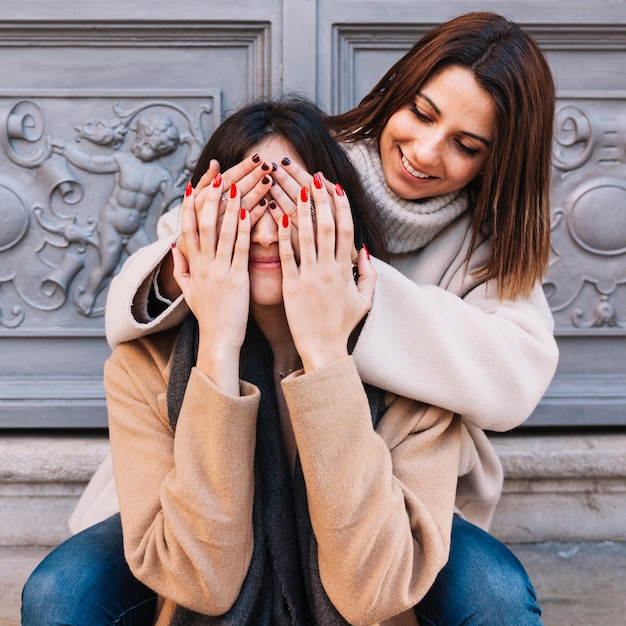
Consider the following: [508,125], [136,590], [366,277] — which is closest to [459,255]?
[508,125]

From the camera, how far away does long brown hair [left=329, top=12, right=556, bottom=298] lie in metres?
1.45

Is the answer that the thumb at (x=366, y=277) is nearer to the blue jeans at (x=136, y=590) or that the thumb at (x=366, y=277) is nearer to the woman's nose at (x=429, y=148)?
the woman's nose at (x=429, y=148)

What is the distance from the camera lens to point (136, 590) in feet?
4.35

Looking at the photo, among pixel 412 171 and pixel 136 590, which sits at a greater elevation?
pixel 412 171

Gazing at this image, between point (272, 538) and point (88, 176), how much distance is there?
125 centimetres

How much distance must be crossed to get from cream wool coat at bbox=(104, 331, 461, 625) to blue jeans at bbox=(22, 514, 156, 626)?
0.11 meters

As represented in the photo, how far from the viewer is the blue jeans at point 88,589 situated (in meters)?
1.20

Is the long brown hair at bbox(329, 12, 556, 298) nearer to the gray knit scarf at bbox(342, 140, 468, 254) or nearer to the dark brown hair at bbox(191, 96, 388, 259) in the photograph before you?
the gray knit scarf at bbox(342, 140, 468, 254)

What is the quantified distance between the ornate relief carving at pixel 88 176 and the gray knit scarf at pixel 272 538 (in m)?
0.87

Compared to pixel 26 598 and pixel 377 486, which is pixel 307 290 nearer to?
pixel 377 486

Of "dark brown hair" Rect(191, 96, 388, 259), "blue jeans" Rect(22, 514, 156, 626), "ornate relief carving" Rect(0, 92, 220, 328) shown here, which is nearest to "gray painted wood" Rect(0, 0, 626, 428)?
"ornate relief carving" Rect(0, 92, 220, 328)

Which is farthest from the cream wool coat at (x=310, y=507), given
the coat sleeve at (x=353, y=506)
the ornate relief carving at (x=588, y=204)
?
the ornate relief carving at (x=588, y=204)

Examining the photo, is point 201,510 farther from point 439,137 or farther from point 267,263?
point 439,137

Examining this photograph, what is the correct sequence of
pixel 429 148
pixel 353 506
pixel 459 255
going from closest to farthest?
pixel 353 506 < pixel 429 148 < pixel 459 255
